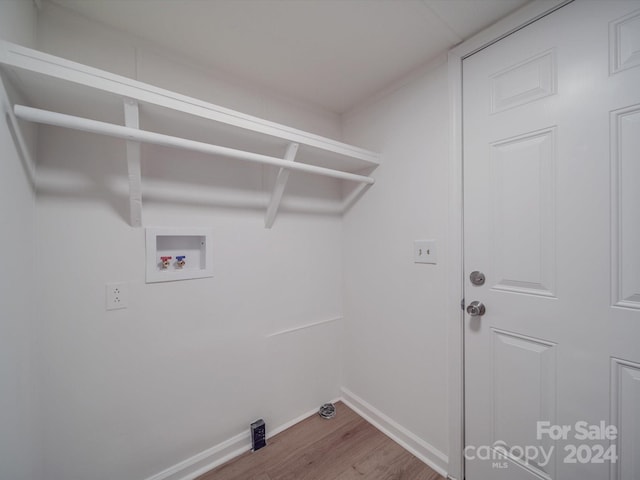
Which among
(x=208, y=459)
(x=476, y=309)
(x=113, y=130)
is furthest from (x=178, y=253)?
(x=476, y=309)

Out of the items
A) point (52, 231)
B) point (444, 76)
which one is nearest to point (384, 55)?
point (444, 76)

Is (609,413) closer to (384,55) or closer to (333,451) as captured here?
(333,451)

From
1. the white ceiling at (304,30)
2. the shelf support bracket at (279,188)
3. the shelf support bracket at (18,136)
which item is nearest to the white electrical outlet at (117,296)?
the shelf support bracket at (18,136)

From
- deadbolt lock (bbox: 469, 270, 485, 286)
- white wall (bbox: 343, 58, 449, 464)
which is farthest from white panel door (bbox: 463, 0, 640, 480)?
white wall (bbox: 343, 58, 449, 464)

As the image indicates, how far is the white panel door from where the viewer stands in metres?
0.87

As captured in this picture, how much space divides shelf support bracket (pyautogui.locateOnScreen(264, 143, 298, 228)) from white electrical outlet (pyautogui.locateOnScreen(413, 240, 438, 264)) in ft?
2.82

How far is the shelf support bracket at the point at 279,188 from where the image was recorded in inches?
52.0

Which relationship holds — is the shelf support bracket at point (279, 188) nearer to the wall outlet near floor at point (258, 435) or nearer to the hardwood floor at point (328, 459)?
the wall outlet near floor at point (258, 435)

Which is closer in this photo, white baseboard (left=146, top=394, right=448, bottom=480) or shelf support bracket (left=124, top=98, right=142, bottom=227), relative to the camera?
shelf support bracket (left=124, top=98, right=142, bottom=227)

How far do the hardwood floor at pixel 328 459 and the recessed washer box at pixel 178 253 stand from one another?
1113 mm

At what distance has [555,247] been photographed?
1003mm

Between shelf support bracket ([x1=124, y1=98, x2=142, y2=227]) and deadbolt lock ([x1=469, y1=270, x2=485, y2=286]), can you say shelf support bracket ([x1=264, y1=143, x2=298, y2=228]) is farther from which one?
deadbolt lock ([x1=469, y1=270, x2=485, y2=286])

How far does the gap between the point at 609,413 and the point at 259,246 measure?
1711 millimetres

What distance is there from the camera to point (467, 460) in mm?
1269
